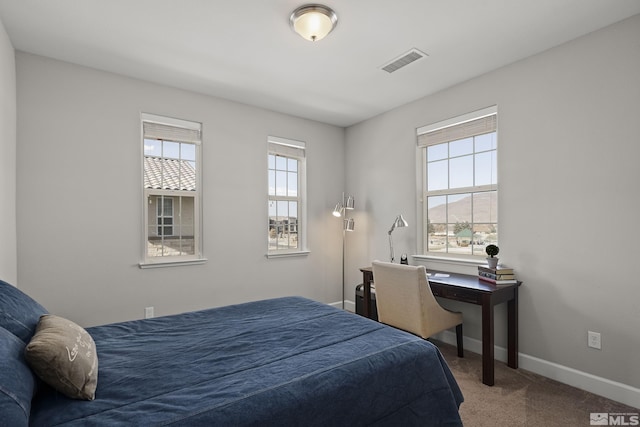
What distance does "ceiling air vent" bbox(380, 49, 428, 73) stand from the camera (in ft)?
9.05

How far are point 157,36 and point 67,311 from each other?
2.40 metres

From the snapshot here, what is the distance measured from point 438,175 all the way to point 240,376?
3.05 meters

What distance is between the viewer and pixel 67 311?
2881mm

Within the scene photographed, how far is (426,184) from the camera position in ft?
12.6

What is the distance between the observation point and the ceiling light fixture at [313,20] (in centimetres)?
216

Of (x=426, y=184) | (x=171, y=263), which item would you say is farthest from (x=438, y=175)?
(x=171, y=263)

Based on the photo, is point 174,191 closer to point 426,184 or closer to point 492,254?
point 426,184

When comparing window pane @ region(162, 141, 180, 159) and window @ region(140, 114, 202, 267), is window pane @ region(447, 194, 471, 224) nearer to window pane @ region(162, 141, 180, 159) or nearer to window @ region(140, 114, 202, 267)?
window @ region(140, 114, 202, 267)

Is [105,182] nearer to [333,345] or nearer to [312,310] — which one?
[312,310]

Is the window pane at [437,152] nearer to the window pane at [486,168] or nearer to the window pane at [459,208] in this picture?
the window pane at [486,168]

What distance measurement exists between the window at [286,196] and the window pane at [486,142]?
2091 millimetres

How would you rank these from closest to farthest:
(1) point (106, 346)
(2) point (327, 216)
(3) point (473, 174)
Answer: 1. (1) point (106, 346)
2. (3) point (473, 174)
3. (2) point (327, 216)

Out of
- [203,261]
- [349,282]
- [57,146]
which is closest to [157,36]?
[57,146]

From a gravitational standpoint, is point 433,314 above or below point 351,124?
below
